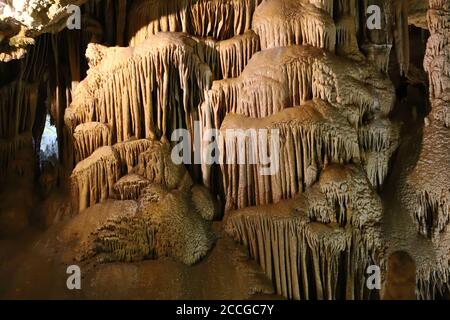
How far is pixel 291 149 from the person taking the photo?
219 inches

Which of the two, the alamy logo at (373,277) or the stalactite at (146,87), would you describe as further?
the stalactite at (146,87)

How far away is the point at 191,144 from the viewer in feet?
20.5

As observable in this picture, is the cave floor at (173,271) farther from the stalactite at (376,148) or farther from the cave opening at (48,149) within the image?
the cave opening at (48,149)

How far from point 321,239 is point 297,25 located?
2247 millimetres

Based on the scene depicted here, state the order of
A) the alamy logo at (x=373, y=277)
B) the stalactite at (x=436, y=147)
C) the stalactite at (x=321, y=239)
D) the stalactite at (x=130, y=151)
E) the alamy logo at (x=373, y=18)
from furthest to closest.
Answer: the alamy logo at (x=373, y=18) → the stalactite at (x=130, y=151) → the stalactite at (x=436, y=147) → the alamy logo at (x=373, y=277) → the stalactite at (x=321, y=239)

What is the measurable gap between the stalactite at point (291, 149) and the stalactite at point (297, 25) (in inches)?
31.2

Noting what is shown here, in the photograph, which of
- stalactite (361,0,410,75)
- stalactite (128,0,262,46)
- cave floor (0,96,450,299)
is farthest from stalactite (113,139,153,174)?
stalactite (361,0,410,75)

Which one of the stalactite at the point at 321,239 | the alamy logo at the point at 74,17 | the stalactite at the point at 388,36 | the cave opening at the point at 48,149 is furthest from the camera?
the cave opening at the point at 48,149

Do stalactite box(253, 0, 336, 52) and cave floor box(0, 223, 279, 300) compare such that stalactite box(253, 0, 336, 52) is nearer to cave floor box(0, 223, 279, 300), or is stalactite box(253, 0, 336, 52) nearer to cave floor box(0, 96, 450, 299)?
cave floor box(0, 96, 450, 299)

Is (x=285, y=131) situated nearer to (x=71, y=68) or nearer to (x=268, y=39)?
(x=268, y=39)

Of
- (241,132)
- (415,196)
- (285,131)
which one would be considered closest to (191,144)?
(241,132)

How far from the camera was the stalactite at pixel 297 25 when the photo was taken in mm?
6000

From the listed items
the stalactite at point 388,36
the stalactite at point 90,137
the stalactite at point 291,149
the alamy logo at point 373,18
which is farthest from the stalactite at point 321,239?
the alamy logo at point 373,18
